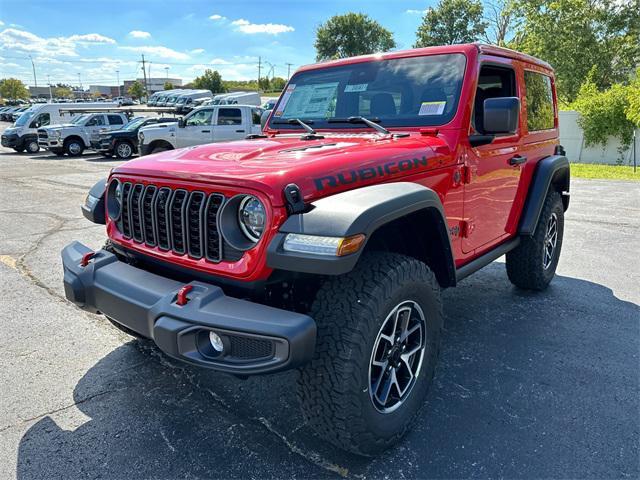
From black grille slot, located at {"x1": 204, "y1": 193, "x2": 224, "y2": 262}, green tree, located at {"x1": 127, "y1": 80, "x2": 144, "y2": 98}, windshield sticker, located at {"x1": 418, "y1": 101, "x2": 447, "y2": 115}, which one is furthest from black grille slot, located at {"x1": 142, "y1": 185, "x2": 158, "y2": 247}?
green tree, located at {"x1": 127, "y1": 80, "x2": 144, "y2": 98}

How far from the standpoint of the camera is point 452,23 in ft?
145

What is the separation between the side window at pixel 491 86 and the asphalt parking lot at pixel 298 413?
1.57 metres

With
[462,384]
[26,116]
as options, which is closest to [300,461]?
[462,384]

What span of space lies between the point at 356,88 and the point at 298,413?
86.8 inches

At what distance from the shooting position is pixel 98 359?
3229mm

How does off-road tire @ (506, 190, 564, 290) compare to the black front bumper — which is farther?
off-road tire @ (506, 190, 564, 290)

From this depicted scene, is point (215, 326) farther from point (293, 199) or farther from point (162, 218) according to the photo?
point (162, 218)

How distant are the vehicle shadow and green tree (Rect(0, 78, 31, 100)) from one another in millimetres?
116618

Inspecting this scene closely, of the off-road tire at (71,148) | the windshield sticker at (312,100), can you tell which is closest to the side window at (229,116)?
the off-road tire at (71,148)

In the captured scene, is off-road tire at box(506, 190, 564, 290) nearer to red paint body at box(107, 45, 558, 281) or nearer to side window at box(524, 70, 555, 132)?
red paint body at box(107, 45, 558, 281)

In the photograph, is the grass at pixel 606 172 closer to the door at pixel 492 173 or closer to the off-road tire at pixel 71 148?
the door at pixel 492 173

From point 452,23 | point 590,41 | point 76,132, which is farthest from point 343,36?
point 76,132

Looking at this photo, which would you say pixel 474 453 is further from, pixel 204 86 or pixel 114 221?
pixel 204 86

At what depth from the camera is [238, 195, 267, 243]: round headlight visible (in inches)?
82.7
